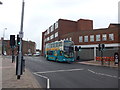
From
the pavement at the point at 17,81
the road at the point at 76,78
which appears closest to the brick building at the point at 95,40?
the road at the point at 76,78

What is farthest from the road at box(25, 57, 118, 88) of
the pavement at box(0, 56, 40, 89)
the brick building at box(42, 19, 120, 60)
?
the brick building at box(42, 19, 120, 60)

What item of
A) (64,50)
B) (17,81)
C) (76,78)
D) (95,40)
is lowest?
(76,78)

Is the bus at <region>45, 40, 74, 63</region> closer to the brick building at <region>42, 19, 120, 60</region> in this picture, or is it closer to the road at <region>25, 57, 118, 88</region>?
the road at <region>25, 57, 118, 88</region>

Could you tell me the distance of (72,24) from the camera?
59.8 metres

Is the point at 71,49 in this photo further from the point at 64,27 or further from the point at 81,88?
the point at 64,27

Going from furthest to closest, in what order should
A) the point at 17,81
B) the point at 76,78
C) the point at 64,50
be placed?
the point at 64,50 < the point at 76,78 < the point at 17,81

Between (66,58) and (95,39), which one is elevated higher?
(95,39)

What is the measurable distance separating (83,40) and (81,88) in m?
37.5

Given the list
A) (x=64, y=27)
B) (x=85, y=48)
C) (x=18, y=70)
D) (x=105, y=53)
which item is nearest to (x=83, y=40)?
(x=85, y=48)

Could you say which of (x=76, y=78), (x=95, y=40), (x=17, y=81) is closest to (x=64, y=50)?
(x=76, y=78)

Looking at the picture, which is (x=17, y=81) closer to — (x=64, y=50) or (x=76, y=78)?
(x=76, y=78)

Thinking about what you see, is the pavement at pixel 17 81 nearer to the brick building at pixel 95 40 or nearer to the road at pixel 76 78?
the road at pixel 76 78

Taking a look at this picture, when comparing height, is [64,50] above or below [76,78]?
above

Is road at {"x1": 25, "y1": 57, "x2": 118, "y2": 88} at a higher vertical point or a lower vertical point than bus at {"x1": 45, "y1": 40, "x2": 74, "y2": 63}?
lower
